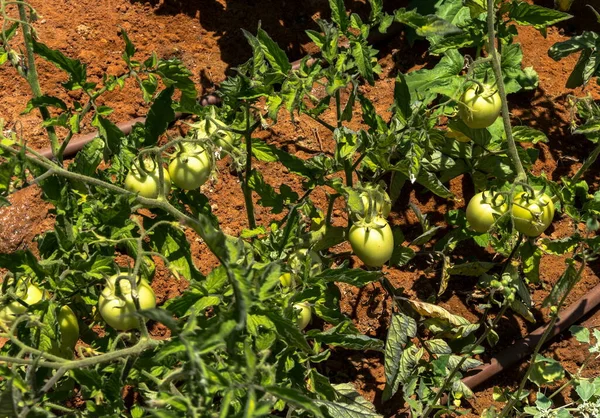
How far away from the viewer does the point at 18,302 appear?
184 cm

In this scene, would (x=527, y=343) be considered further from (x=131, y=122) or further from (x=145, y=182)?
(x=131, y=122)

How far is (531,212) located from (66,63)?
1.44 m

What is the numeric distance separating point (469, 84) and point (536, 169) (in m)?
0.89

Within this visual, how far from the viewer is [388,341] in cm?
242

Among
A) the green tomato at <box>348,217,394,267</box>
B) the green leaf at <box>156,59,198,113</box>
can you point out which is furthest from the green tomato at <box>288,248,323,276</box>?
the green leaf at <box>156,59,198,113</box>

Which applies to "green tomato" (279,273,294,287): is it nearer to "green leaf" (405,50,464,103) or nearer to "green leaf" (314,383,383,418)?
"green leaf" (314,383,383,418)

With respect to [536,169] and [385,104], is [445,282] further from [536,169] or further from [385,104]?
[385,104]

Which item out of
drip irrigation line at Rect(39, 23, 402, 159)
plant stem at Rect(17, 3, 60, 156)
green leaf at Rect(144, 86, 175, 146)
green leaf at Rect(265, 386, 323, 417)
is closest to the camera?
green leaf at Rect(265, 386, 323, 417)

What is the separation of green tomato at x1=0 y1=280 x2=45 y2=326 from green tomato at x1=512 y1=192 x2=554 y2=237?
1411 millimetres

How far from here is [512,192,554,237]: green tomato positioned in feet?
7.34

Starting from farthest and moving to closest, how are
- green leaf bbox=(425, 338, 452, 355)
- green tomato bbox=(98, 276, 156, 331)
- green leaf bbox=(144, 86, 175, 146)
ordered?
green leaf bbox=(425, 338, 452, 355), green leaf bbox=(144, 86, 175, 146), green tomato bbox=(98, 276, 156, 331)

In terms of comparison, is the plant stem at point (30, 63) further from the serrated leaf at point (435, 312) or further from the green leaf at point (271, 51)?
the serrated leaf at point (435, 312)

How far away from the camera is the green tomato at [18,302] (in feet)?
6.13

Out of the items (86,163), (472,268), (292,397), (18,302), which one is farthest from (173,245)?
(472,268)
